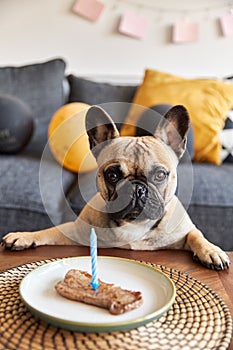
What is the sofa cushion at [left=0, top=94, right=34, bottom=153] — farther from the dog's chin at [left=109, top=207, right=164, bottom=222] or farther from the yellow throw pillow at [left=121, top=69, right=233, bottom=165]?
the dog's chin at [left=109, top=207, right=164, bottom=222]

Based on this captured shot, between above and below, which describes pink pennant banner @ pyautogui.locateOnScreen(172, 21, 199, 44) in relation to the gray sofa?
above

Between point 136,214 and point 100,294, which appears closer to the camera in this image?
point 100,294

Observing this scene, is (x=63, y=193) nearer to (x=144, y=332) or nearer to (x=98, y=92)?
(x=98, y=92)

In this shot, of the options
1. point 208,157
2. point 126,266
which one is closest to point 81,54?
point 208,157

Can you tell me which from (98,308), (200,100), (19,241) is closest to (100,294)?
(98,308)

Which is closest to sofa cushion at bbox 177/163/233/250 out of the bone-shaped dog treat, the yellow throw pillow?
the yellow throw pillow

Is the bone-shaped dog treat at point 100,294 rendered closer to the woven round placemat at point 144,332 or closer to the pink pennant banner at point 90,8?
the woven round placemat at point 144,332
